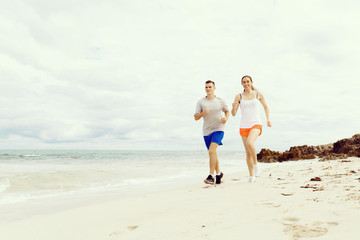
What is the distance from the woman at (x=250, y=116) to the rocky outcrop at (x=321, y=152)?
6.88 metres

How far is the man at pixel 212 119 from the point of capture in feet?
18.6

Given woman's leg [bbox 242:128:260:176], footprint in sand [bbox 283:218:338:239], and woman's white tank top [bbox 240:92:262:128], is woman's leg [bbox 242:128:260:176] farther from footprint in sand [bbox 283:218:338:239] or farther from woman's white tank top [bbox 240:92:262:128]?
footprint in sand [bbox 283:218:338:239]

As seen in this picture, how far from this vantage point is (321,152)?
17250mm

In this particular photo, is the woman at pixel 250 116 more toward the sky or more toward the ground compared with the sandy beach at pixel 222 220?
more toward the sky

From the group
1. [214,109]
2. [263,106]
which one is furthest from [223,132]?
[263,106]

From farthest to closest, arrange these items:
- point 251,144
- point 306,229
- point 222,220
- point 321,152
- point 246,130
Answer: point 321,152, point 246,130, point 251,144, point 222,220, point 306,229

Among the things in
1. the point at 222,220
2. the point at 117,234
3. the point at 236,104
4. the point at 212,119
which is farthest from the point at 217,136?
the point at 117,234

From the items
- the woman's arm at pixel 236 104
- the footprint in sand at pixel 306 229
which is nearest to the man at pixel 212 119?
the woman's arm at pixel 236 104

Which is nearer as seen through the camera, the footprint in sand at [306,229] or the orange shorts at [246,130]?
the footprint in sand at [306,229]

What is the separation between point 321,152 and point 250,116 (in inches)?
551

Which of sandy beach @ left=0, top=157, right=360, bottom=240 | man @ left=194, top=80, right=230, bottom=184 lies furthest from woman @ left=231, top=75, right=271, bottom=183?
sandy beach @ left=0, top=157, right=360, bottom=240

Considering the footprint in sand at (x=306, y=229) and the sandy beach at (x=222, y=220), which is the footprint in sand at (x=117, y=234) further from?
the footprint in sand at (x=306, y=229)

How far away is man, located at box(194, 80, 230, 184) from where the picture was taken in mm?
5660

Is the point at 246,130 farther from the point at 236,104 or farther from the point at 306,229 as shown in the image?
the point at 306,229
